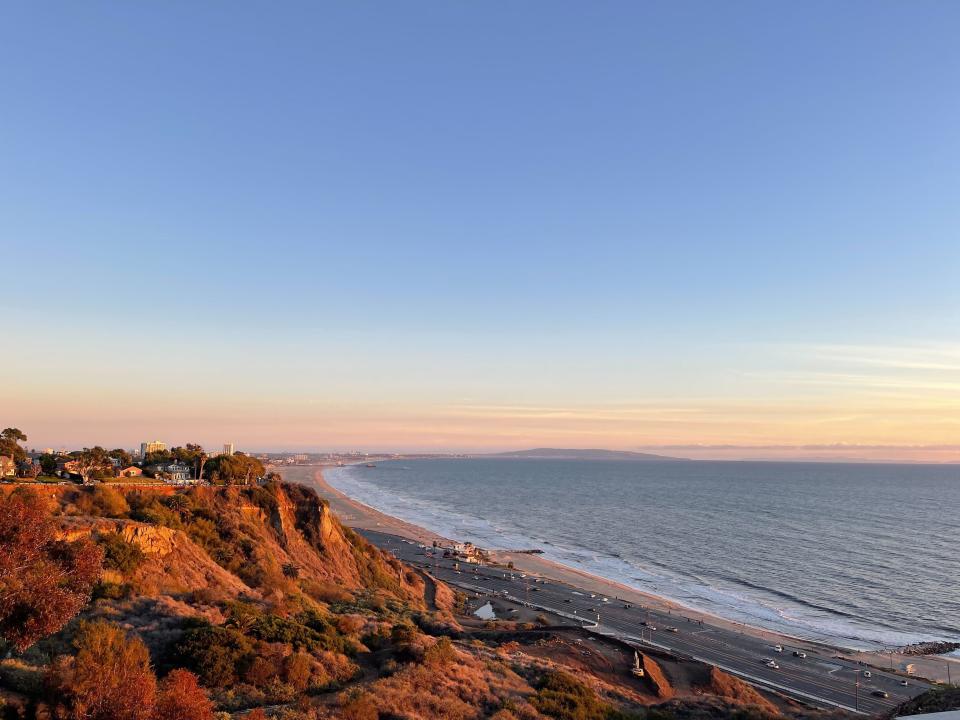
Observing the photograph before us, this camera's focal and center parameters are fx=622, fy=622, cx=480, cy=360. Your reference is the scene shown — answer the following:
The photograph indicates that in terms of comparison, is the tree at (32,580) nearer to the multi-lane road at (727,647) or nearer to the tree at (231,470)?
the multi-lane road at (727,647)

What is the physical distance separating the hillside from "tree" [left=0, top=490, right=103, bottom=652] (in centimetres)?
31

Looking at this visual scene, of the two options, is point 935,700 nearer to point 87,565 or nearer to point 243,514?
point 87,565

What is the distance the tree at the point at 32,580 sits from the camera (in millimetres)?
15484

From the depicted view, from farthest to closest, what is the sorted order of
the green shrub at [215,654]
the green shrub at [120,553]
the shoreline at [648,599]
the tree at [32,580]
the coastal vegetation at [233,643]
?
the shoreline at [648,599]
the green shrub at [120,553]
the green shrub at [215,654]
the coastal vegetation at [233,643]
the tree at [32,580]

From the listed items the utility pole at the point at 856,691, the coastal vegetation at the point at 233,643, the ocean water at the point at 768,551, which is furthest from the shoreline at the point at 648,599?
the coastal vegetation at the point at 233,643

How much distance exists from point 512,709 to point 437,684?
2.97 meters

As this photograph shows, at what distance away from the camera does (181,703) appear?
14.9 m

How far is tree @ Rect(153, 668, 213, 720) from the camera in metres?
14.6

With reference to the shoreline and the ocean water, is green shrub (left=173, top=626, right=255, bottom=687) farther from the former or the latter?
the ocean water

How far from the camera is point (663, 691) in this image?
3412 cm

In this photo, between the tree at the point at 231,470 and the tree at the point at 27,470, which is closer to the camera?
the tree at the point at 27,470

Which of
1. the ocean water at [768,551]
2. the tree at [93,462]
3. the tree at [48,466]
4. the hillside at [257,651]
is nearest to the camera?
the hillside at [257,651]

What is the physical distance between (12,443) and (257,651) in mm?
48958

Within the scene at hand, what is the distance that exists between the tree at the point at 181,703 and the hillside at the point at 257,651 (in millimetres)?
47
